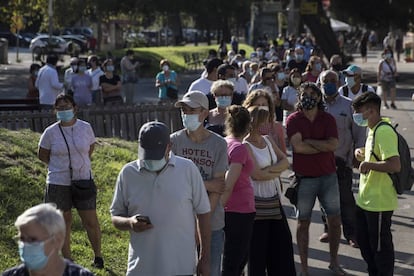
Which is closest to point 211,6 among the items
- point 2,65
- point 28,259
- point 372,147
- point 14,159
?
point 2,65

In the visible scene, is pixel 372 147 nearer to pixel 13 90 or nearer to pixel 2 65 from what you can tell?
pixel 13 90

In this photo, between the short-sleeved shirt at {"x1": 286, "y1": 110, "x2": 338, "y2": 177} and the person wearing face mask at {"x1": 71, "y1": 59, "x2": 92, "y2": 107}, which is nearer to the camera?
the short-sleeved shirt at {"x1": 286, "y1": 110, "x2": 338, "y2": 177}

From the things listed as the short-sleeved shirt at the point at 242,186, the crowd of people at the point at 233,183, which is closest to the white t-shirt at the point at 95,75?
the crowd of people at the point at 233,183

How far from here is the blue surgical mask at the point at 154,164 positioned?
5.63 meters

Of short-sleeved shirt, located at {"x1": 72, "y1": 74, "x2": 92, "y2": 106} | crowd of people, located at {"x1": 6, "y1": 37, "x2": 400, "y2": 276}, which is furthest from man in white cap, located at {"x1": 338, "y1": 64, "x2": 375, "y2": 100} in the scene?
short-sleeved shirt, located at {"x1": 72, "y1": 74, "x2": 92, "y2": 106}

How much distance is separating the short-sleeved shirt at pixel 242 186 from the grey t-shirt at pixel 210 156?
1.20ft

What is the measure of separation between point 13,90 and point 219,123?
2616 cm

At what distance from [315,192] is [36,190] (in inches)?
157

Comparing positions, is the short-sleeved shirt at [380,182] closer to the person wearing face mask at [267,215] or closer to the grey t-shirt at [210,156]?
the person wearing face mask at [267,215]

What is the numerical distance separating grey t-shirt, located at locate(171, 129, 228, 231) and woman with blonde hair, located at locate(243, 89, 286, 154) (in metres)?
1.15

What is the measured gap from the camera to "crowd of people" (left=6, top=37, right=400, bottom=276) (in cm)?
570

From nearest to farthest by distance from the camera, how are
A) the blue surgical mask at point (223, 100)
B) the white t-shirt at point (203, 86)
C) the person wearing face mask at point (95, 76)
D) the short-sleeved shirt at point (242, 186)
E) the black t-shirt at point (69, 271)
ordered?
the black t-shirt at point (69, 271) < the short-sleeved shirt at point (242, 186) < the blue surgical mask at point (223, 100) < the white t-shirt at point (203, 86) < the person wearing face mask at point (95, 76)

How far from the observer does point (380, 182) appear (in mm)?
8023

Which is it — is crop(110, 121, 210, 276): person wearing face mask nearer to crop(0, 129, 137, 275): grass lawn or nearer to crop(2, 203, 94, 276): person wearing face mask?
crop(2, 203, 94, 276): person wearing face mask
